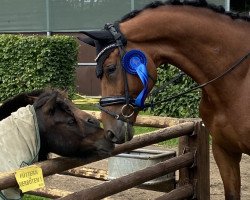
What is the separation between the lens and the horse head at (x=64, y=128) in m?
2.87

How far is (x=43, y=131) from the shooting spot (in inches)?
113

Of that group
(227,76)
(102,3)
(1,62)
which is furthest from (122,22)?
(102,3)

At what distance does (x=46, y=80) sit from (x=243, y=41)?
7989mm

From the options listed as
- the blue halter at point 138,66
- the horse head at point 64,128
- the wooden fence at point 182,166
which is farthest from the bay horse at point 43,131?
the wooden fence at point 182,166

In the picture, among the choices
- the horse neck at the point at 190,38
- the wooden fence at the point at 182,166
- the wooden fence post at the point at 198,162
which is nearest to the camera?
the horse neck at the point at 190,38

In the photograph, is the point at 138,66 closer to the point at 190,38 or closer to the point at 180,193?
the point at 190,38

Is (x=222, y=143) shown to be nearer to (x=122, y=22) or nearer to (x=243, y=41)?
(x=243, y=41)

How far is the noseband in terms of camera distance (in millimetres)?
3402

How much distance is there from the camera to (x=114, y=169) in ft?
15.8

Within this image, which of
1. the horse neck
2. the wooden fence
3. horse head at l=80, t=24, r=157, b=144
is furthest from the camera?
the wooden fence

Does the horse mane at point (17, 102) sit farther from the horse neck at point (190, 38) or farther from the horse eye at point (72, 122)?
the horse neck at point (190, 38)

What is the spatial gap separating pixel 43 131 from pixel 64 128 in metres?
0.11

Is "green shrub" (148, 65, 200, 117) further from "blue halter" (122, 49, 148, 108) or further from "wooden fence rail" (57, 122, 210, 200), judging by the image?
"blue halter" (122, 49, 148, 108)

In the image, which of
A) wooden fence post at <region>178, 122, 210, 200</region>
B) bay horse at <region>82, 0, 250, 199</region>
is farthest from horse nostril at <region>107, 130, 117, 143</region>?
wooden fence post at <region>178, 122, 210, 200</region>
